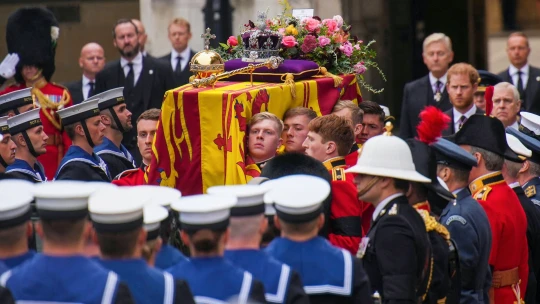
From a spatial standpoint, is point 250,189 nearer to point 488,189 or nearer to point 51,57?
point 488,189

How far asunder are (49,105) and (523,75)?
16.5 ft

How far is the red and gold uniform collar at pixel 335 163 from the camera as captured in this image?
7.30 meters

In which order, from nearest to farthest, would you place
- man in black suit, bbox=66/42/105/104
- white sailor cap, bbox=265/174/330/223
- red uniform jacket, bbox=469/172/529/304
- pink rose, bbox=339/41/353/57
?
white sailor cap, bbox=265/174/330/223 < red uniform jacket, bbox=469/172/529/304 < pink rose, bbox=339/41/353/57 < man in black suit, bbox=66/42/105/104

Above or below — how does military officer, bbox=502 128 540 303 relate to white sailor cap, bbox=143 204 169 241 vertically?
below

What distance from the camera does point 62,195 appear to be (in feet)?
15.2

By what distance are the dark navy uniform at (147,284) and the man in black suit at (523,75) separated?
798cm

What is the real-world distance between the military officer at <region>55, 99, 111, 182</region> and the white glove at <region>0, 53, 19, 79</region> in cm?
239

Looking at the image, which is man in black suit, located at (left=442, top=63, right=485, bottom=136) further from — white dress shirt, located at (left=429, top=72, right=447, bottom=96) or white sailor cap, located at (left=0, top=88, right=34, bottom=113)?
white sailor cap, located at (left=0, top=88, right=34, bottom=113)

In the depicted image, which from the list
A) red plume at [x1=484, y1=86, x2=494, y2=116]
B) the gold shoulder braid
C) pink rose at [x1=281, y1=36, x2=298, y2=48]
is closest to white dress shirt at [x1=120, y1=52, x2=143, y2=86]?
the gold shoulder braid

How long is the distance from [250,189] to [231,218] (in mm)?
156

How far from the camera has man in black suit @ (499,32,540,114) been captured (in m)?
12.2

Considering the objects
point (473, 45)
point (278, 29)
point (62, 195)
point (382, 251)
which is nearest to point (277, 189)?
point (382, 251)

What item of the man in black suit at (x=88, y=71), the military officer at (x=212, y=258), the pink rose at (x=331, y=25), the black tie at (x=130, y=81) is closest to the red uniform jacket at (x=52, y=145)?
the black tie at (x=130, y=81)

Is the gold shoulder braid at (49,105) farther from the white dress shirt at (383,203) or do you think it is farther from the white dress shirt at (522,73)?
the white dress shirt at (383,203)
